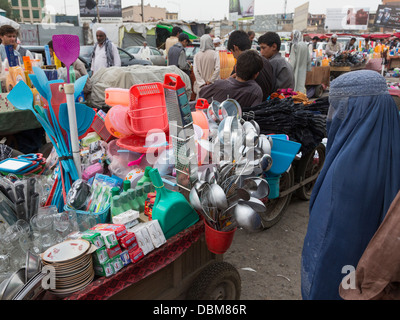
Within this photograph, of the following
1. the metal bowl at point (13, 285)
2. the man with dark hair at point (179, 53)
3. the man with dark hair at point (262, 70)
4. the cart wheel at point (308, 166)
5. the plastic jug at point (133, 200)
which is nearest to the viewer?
the metal bowl at point (13, 285)

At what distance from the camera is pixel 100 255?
1327 millimetres

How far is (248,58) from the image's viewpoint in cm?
303

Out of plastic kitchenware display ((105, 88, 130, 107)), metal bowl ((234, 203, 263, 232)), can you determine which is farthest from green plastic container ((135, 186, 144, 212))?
plastic kitchenware display ((105, 88, 130, 107))

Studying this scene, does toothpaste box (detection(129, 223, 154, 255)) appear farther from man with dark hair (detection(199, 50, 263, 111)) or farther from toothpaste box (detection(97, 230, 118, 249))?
man with dark hair (detection(199, 50, 263, 111))

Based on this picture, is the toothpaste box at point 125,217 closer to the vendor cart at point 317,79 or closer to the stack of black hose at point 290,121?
the stack of black hose at point 290,121

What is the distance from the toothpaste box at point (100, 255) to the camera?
4.34 ft

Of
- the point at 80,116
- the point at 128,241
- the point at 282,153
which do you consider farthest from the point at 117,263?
the point at 282,153

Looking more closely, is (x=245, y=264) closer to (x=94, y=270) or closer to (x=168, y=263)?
(x=168, y=263)

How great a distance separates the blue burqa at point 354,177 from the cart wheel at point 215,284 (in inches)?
22.9

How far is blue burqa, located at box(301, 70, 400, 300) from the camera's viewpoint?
1317mm

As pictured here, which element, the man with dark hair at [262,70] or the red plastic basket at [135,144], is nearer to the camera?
the red plastic basket at [135,144]

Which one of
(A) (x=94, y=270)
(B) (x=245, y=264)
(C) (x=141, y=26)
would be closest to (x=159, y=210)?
(A) (x=94, y=270)

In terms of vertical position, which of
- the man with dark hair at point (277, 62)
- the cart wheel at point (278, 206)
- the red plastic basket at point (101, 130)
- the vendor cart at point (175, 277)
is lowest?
the cart wheel at point (278, 206)

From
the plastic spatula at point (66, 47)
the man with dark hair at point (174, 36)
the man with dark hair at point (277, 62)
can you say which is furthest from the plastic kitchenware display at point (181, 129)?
the man with dark hair at point (174, 36)
